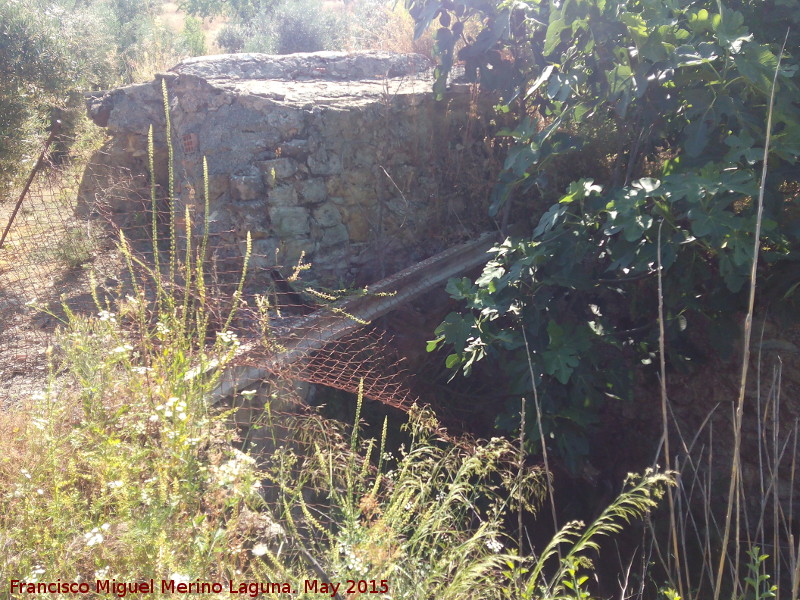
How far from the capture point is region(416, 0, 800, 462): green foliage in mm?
2480

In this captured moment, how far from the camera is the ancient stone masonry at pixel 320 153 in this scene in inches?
151

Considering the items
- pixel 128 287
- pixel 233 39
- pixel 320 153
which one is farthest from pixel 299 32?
pixel 128 287

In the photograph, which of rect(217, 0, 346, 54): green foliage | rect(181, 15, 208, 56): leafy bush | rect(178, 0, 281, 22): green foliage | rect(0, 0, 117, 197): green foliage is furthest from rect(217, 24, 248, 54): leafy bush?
rect(0, 0, 117, 197): green foliage

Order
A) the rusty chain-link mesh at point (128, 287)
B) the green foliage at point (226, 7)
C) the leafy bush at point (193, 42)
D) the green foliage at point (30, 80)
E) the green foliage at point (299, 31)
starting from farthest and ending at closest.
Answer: the green foliage at point (226, 7), the leafy bush at point (193, 42), the green foliage at point (299, 31), the green foliage at point (30, 80), the rusty chain-link mesh at point (128, 287)

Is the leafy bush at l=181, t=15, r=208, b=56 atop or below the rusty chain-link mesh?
atop

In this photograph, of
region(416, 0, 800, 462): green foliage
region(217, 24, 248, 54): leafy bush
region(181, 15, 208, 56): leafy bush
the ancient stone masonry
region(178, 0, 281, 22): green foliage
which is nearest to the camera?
region(416, 0, 800, 462): green foliage

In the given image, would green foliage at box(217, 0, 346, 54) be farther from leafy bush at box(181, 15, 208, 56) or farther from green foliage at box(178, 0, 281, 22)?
green foliage at box(178, 0, 281, 22)

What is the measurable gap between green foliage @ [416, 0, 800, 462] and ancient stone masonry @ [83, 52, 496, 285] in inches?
31.4

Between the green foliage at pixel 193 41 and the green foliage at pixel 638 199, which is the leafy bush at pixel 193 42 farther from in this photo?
the green foliage at pixel 638 199

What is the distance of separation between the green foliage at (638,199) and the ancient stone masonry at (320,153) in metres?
0.80

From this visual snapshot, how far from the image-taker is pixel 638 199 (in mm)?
2490

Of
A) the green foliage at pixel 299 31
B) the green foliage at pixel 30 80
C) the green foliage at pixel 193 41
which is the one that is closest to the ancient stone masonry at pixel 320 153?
the green foliage at pixel 30 80

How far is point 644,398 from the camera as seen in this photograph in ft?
12.8

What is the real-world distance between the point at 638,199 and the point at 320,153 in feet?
6.89
